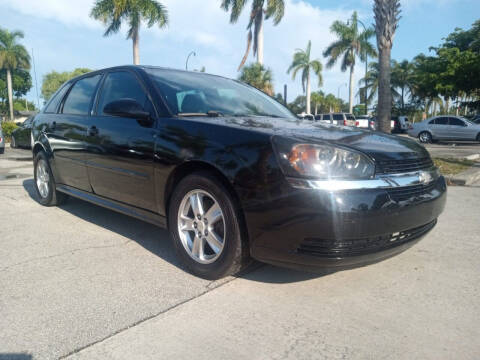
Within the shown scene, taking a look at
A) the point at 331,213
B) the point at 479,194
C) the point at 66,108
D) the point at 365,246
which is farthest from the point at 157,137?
the point at 479,194

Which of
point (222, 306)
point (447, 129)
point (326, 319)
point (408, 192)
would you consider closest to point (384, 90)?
point (408, 192)

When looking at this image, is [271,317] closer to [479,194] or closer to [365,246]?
[365,246]

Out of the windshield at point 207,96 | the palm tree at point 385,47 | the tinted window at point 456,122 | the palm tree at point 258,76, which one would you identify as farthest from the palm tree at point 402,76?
the windshield at point 207,96

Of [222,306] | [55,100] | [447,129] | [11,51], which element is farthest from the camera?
[11,51]

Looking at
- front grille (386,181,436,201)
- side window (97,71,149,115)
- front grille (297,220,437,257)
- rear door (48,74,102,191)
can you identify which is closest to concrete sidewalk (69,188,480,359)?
front grille (297,220,437,257)

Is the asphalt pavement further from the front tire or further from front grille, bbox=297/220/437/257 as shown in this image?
front grille, bbox=297/220/437/257

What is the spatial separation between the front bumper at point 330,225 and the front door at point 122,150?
1120 mm

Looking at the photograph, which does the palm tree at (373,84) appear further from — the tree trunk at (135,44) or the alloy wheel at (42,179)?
the alloy wheel at (42,179)

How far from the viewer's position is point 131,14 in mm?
24250

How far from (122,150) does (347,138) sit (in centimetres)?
181

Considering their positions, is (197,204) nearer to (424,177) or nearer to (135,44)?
(424,177)

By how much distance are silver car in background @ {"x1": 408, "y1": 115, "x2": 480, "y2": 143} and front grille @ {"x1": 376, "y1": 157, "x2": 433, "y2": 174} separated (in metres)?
19.5

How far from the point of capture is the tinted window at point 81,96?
13.1ft

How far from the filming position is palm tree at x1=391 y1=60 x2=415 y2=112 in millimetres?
50781
